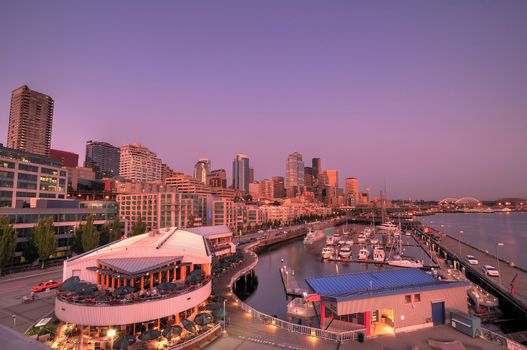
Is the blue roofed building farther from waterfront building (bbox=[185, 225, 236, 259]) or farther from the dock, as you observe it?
waterfront building (bbox=[185, 225, 236, 259])

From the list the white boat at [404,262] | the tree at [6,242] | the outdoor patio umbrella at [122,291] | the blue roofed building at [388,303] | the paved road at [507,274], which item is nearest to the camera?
the blue roofed building at [388,303]

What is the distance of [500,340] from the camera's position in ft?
83.5

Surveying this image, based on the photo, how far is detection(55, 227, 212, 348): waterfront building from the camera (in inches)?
1131

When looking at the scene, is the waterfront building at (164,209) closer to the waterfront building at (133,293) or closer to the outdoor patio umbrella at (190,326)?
the waterfront building at (133,293)

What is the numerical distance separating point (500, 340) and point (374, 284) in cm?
1038

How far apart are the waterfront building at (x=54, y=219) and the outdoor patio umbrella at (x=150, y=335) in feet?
154

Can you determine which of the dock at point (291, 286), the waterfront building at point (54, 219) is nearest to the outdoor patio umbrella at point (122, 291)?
the dock at point (291, 286)

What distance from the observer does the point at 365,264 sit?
8269cm

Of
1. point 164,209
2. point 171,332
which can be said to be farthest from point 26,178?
point 171,332

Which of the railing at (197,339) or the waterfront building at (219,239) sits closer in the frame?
the railing at (197,339)

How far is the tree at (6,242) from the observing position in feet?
175

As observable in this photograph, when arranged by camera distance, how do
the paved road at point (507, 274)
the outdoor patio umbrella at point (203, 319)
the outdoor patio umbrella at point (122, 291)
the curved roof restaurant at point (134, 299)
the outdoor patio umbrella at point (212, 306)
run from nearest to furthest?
the curved roof restaurant at point (134, 299) < the outdoor patio umbrella at point (203, 319) < the outdoor patio umbrella at point (122, 291) < the outdoor patio umbrella at point (212, 306) < the paved road at point (507, 274)

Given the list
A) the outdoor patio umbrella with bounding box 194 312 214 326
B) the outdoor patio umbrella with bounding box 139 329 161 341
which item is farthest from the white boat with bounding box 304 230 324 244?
the outdoor patio umbrella with bounding box 139 329 161 341

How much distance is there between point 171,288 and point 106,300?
5.80m
